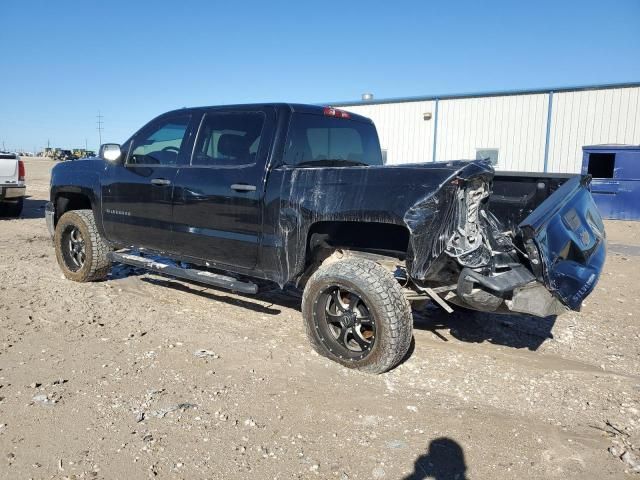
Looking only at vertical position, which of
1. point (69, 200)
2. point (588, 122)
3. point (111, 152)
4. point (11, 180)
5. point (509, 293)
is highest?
point (588, 122)

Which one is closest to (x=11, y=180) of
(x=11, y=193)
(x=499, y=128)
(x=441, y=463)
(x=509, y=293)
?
(x=11, y=193)

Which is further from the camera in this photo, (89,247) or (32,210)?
(32,210)

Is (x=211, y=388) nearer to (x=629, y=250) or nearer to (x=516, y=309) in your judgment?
(x=516, y=309)

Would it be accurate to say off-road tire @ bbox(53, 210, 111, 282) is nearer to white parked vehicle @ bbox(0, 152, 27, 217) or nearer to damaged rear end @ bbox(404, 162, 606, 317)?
damaged rear end @ bbox(404, 162, 606, 317)

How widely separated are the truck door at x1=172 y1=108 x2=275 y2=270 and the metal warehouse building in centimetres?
1473

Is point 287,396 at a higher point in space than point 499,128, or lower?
lower

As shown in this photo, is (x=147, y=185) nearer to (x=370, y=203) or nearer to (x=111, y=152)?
(x=111, y=152)

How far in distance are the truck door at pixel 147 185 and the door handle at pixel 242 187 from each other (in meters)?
0.85

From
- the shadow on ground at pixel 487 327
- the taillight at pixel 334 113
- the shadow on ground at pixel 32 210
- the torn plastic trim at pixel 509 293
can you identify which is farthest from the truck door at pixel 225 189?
the shadow on ground at pixel 32 210

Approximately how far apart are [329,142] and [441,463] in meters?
2.92

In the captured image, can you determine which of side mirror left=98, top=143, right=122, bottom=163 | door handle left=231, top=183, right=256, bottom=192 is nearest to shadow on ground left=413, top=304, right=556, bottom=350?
door handle left=231, top=183, right=256, bottom=192

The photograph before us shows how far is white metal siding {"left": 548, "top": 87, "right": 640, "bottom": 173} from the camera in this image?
15875 millimetres

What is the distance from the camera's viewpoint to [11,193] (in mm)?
11336

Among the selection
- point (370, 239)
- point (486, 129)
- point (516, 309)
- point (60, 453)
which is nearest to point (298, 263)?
point (370, 239)
